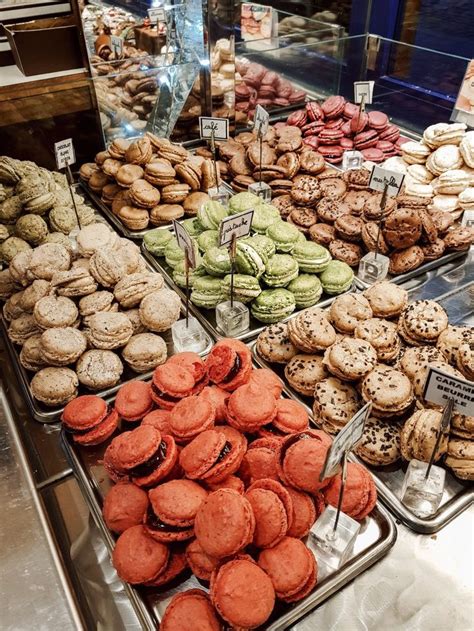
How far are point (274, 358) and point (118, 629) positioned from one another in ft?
4.45

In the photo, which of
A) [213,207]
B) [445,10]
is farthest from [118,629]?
[445,10]

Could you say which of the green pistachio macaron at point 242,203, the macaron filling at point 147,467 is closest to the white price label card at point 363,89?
the green pistachio macaron at point 242,203

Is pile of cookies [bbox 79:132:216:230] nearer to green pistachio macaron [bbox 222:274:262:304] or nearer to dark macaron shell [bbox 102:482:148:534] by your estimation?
green pistachio macaron [bbox 222:274:262:304]

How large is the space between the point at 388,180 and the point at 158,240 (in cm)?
159

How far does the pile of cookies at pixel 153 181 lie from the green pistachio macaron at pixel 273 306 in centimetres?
119

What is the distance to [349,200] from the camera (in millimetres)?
3672

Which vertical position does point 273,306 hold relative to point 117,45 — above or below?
below

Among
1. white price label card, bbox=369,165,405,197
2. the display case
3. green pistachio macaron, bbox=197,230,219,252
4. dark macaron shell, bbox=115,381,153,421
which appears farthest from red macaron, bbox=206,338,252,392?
the display case

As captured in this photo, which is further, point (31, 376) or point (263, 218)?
point (263, 218)

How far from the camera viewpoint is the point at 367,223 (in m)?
3.37

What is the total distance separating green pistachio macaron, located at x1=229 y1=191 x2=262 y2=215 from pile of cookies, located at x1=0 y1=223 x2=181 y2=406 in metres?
0.80

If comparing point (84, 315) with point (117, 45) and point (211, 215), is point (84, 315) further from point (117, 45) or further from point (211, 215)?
point (117, 45)

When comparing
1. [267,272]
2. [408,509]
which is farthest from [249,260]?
[408,509]

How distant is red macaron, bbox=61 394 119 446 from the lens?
7.20ft
